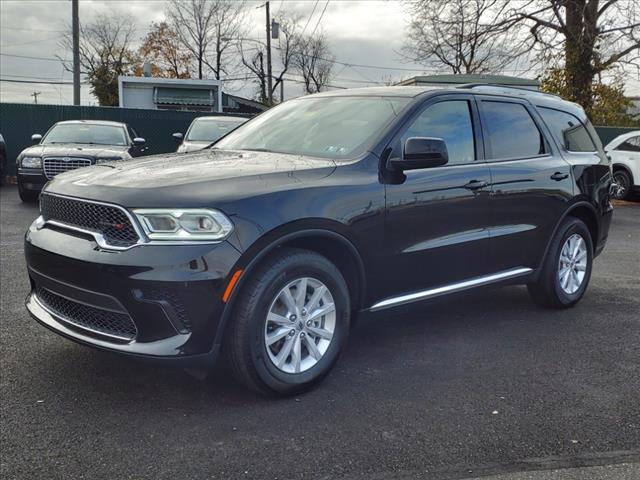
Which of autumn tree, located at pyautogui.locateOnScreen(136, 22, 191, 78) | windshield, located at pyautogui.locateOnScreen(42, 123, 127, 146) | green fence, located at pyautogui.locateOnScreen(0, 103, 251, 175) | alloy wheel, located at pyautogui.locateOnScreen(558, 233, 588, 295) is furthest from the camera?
autumn tree, located at pyautogui.locateOnScreen(136, 22, 191, 78)

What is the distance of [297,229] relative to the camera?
3479 millimetres

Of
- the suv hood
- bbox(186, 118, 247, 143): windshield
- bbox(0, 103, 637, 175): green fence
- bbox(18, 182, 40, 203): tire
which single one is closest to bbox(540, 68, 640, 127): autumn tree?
bbox(0, 103, 637, 175): green fence

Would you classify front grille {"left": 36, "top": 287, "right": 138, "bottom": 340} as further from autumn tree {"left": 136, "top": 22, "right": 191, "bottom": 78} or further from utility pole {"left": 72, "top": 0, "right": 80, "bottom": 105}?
autumn tree {"left": 136, "top": 22, "right": 191, "bottom": 78}

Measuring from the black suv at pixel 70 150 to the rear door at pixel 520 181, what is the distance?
24.5 ft

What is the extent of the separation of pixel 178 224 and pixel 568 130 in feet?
12.8

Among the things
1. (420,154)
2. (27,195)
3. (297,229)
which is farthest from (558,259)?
(27,195)

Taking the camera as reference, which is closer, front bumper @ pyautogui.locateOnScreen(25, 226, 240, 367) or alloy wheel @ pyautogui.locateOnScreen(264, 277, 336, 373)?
front bumper @ pyautogui.locateOnScreen(25, 226, 240, 367)

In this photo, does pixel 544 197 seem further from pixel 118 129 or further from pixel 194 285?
pixel 118 129

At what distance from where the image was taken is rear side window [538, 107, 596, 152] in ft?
18.0

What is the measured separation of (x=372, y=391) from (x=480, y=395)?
0.61m

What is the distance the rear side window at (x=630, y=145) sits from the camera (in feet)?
50.4

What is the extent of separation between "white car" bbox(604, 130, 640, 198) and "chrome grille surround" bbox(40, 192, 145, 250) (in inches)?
569

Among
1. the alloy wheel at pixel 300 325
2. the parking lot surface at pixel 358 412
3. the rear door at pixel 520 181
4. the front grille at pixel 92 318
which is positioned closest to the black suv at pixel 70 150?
the parking lot surface at pixel 358 412

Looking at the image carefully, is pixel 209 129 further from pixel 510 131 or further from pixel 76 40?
pixel 76 40
